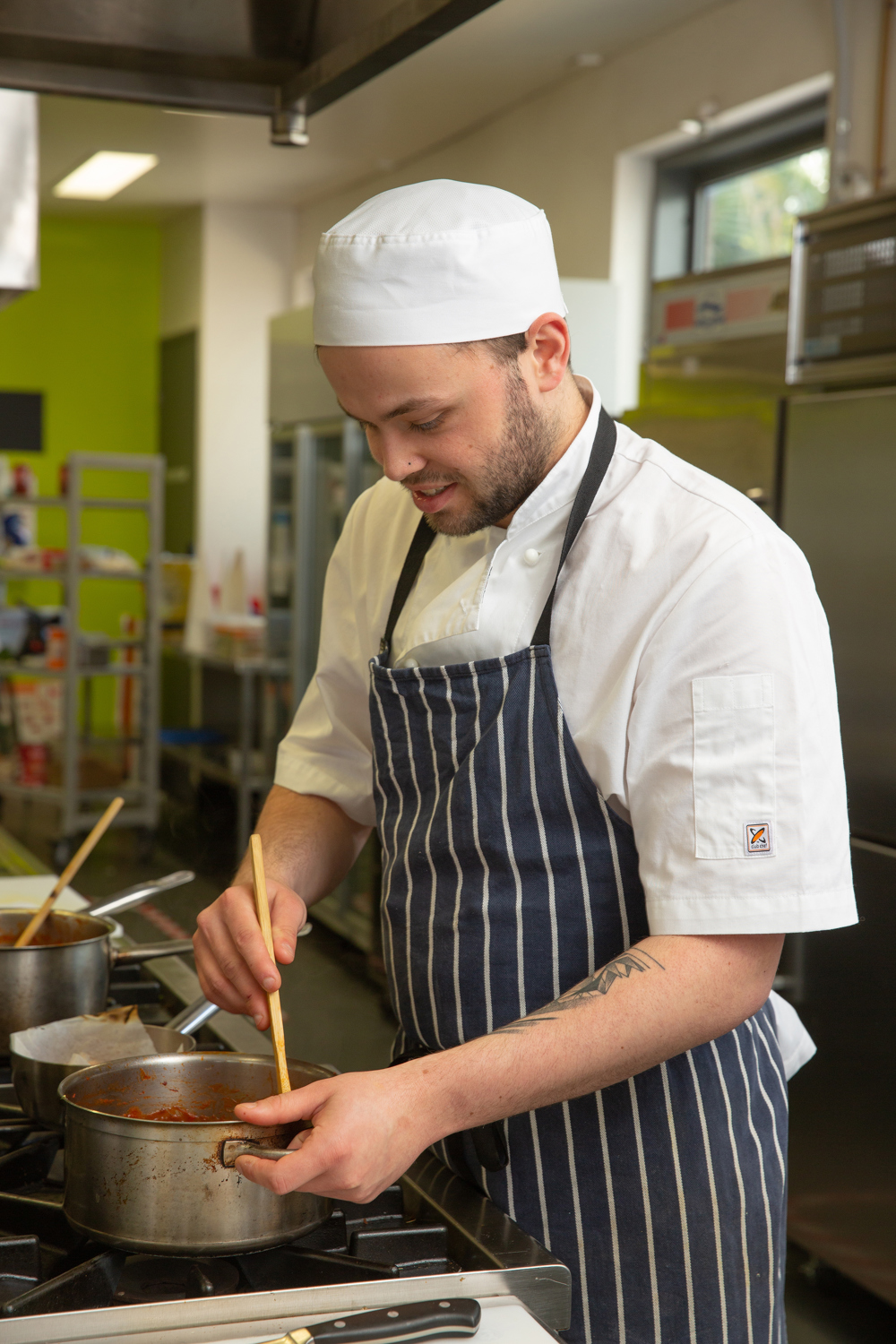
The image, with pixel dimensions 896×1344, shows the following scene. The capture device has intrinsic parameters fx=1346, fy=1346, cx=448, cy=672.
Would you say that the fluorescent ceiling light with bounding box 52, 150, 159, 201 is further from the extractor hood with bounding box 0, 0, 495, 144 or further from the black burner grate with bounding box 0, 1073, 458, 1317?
the black burner grate with bounding box 0, 1073, 458, 1317

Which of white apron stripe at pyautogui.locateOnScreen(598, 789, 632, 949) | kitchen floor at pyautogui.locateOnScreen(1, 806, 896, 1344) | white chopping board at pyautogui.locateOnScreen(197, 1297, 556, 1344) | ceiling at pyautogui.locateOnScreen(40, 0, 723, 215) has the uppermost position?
ceiling at pyautogui.locateOnScreen(40, 0, 723, 215)

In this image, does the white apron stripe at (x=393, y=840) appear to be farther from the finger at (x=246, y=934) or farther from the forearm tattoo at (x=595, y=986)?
the forearm tattoo at (x=595, y=986)

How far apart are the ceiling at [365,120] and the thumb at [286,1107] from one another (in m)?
3.28

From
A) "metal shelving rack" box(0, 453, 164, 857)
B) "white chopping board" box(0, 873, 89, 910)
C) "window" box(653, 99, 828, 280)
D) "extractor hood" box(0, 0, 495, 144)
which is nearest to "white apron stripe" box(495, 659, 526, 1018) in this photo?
"extractor hood" box(0, 0, 495, 144)

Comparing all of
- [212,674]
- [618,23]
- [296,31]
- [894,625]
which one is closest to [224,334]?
[212,674]

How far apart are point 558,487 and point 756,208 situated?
363 cm

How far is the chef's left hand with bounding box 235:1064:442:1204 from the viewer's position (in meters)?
0.80

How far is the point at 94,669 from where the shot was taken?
19.1ft

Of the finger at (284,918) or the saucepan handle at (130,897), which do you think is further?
the saucepan handle at (130,897)

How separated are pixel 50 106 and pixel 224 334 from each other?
1.98 meters

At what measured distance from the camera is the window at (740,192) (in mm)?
4105

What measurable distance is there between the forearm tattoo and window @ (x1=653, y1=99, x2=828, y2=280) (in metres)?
3.27

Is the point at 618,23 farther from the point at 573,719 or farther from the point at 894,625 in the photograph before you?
the point at 573,719

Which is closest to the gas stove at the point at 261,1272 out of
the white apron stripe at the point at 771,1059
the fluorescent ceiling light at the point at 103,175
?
the white apron stripe at the point at 771,1059
